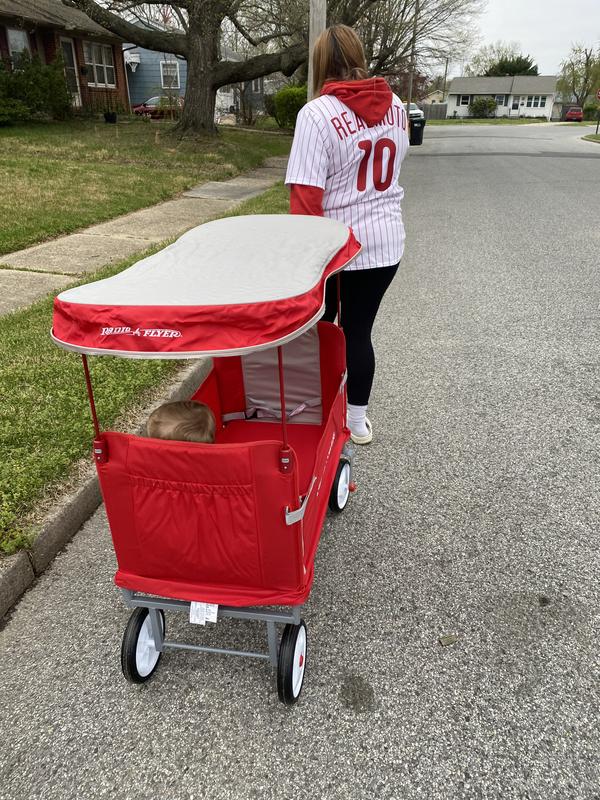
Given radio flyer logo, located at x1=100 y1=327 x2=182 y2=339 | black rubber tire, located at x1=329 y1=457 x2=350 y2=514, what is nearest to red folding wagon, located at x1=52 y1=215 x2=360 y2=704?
radio flyer logo, located at x1=100 y1=327 x2=182 y2=339

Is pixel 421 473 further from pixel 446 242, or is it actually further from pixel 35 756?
pixel 446 242

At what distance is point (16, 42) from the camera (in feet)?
77.3

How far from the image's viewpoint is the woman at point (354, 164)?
108 inches

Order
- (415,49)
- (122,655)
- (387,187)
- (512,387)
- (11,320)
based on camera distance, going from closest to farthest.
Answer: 1. (122,655)
2. (387,187)
3. (512,387)
4. (11,320)
5. (415,49)

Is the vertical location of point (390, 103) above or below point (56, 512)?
above

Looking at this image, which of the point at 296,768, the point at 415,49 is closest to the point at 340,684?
the point at 296,768

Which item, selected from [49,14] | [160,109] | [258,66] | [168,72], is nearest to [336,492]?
[258,66]

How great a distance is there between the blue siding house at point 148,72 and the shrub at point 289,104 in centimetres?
808

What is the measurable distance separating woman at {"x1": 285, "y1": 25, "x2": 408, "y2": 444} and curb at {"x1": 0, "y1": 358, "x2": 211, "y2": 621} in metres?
1.56

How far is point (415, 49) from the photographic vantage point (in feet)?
122

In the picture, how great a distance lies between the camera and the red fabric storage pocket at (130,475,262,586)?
1.89 meters

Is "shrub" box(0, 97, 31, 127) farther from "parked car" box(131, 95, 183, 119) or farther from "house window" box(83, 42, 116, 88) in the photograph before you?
"house window" box(83, 42, 116, 88)

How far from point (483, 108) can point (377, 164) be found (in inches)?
3605

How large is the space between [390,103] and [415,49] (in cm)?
4072
